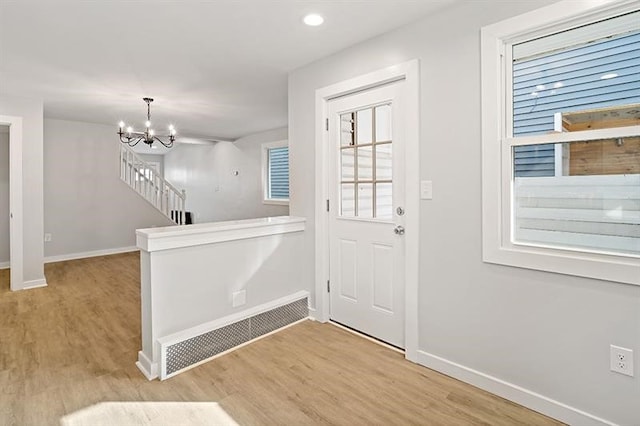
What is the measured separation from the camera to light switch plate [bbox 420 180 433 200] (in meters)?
2.34

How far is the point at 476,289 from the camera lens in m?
2.13

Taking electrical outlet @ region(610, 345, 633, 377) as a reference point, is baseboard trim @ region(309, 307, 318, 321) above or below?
below

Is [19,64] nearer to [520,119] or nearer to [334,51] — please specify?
[334,51]

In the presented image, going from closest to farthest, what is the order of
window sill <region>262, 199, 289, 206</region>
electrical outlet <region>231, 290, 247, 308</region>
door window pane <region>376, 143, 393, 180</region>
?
door window pane <region>376, 143, 393, 180</region>
electrical outlet <region>231, 290, 247, 308</region>
window sill <region>262, 199, 289, 206</region>

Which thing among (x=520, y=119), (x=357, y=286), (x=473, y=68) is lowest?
(x=357, y=286)

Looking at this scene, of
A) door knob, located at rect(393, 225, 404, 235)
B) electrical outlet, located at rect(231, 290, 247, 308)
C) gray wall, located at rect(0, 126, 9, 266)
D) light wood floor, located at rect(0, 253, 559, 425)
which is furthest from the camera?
gray wall, located at rect(0, 126, 9, 266)

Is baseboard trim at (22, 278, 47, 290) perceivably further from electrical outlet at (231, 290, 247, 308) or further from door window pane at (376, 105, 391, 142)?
door window pane at (376, 105, 391, 142)

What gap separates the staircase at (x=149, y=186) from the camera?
6.66m

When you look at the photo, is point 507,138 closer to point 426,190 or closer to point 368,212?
point 426,190

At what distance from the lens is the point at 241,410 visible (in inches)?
75.5

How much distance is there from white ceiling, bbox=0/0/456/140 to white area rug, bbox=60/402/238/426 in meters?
2.44

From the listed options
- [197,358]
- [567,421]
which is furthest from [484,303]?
[197,358]

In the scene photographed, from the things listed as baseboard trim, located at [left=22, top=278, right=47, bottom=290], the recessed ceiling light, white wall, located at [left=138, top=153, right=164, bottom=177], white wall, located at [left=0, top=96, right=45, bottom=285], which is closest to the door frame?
the recessed ceiling light

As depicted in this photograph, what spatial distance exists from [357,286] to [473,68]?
5.97ft
